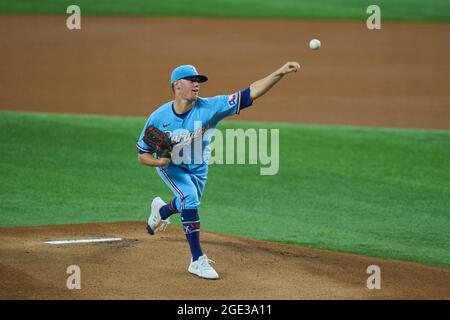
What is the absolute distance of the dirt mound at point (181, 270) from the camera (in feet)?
21.0

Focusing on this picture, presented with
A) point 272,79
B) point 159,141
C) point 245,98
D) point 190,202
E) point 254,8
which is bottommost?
point 190,202

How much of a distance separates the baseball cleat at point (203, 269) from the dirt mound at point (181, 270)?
51 millimetres

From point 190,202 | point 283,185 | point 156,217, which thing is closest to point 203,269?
point 190,202

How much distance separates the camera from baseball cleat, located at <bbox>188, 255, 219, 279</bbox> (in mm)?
6809

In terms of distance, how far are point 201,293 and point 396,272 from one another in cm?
190

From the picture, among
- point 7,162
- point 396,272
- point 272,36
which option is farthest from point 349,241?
point 272,36

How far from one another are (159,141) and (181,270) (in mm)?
1079

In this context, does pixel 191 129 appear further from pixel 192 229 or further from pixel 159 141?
pixel 192 229

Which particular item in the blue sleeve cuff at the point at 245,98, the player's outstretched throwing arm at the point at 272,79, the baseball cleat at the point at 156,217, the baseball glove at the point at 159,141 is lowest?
the baseball cleat at the point at 156,217

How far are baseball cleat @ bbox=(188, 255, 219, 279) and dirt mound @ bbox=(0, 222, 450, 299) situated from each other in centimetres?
5

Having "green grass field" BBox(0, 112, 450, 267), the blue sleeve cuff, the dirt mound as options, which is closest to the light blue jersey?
the blue sleeve cuff

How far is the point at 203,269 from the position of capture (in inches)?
269

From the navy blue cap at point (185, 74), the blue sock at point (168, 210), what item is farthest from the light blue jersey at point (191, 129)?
the blue sock at point (168, 210)

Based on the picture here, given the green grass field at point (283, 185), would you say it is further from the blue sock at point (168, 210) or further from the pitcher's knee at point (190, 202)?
the pitcher's knee at point (190, 202)
